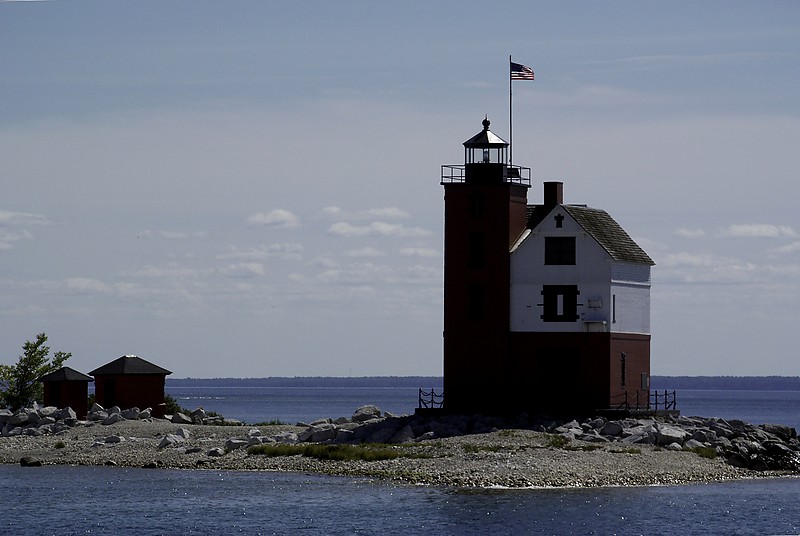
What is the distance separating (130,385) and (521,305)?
68.1 feet

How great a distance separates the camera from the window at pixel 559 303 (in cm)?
5849

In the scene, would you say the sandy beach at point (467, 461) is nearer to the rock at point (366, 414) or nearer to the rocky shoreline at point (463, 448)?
the rocky shoreline at point (463, 448)

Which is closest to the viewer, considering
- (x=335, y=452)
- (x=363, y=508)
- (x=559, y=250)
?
(x=363, y=508)

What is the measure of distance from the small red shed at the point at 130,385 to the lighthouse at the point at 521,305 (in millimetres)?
17048

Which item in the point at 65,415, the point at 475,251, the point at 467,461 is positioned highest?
the point at 475,251

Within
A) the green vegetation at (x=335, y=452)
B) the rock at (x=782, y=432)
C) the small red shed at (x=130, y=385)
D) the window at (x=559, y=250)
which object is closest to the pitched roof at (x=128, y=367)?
the small red shed at (x=130, y=385)

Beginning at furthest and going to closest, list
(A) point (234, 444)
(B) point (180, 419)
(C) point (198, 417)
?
(C) point (198, 417)
(B) point (180, 419)
(A) point (234, 444)

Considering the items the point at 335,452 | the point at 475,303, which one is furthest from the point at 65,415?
the point at 475,303

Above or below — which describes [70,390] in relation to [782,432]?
above

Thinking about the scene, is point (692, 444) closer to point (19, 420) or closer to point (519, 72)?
point (519, 72)

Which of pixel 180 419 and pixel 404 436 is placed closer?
pixel 404 436

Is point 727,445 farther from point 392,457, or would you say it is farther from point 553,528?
point 553,528

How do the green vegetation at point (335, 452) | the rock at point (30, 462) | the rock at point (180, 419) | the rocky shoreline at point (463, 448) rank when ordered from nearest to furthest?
the rocky shoreline at point (463, 448) → the green vegetation at point (335, 452) → the rock at point (30, 462) → the rock at point (180, 419)

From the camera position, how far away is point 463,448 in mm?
52188
